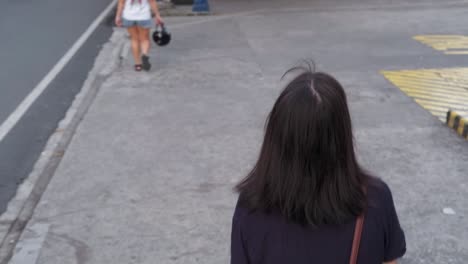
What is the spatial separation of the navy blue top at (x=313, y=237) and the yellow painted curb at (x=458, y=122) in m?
4.31

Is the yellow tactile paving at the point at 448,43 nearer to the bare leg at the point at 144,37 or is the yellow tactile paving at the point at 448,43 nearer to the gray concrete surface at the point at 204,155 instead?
the gray concrete surface at the point at 204,155

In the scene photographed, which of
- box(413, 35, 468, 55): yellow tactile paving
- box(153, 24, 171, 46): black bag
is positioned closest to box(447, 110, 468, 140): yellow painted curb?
box(413, 35, 468, 55): yellow tactile paving

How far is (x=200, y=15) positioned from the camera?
546 inches

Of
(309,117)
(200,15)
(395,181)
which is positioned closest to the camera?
(309,117)

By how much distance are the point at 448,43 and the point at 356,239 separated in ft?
30.5

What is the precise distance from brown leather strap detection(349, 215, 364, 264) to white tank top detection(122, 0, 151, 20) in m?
7.09

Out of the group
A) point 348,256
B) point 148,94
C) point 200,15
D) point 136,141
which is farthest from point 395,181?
point 200,15

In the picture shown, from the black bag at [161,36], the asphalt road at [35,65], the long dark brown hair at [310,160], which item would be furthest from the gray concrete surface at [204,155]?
the long dark brown hair at [310,160]

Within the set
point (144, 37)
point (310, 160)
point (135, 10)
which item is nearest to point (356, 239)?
point (310, 160)

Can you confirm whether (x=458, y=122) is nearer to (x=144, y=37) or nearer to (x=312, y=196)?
(x=312, y=196)

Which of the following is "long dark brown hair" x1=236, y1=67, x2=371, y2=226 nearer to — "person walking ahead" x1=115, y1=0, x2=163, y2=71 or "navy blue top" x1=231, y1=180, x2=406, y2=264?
"navy blue top" x1=231, y1=180, x2=406, y2=264

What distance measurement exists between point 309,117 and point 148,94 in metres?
6.15

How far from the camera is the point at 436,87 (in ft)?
24.9

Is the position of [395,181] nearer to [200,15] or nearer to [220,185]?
[220,185]
